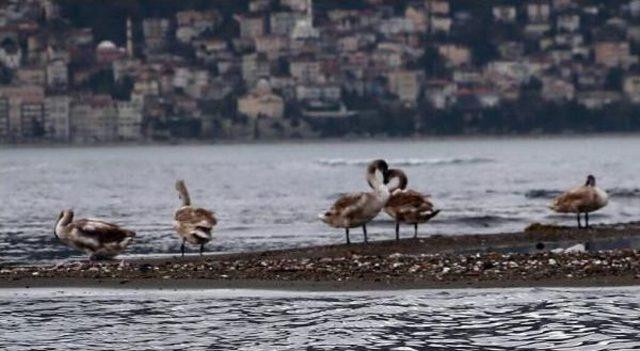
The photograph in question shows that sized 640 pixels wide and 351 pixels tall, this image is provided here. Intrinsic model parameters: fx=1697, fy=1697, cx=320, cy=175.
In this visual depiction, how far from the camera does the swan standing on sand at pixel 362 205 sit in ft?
67.3

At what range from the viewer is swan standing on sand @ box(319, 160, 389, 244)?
808 inches

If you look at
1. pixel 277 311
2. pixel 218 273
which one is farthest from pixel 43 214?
pixel 277 311

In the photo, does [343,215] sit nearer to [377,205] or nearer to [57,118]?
[377,205]

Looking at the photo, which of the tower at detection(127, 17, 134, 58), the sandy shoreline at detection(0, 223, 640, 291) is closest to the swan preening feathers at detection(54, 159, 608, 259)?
the sandy shoreline at detection(0, 223, 640, 291)

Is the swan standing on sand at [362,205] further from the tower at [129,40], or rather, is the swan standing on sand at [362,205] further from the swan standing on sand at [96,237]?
the tower at [129,40]

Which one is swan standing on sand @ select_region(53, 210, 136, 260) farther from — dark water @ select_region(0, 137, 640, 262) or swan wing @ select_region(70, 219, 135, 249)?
dark water @ select_region(0, 137, 640, 262)

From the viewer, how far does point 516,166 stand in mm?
83562

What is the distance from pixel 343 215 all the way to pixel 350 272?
13.3 ft

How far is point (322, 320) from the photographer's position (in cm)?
1405

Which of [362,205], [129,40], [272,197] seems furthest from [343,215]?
[129,40]

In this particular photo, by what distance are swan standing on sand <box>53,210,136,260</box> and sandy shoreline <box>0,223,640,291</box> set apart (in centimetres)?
36

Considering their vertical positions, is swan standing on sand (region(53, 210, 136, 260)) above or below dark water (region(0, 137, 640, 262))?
above

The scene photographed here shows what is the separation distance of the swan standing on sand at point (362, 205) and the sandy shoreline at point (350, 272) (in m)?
1.04

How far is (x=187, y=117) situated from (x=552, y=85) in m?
37.4
